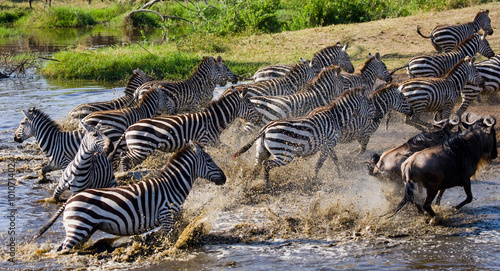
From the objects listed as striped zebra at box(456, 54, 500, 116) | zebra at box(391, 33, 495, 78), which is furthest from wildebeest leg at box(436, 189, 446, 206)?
zebra at box(391, 33, 495, 78)

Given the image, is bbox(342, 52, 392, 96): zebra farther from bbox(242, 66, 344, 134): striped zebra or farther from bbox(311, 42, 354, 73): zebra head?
bbox(242, 66, 344, 134): striped zebra

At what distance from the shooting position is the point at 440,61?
1149cm

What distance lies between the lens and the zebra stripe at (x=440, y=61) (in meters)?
11.3

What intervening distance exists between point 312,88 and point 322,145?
234 centimetres

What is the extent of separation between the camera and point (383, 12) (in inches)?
883

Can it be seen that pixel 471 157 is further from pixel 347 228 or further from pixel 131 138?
pixel 131 138

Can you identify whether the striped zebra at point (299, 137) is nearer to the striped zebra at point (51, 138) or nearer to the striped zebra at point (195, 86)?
the striped zebra at point (51, 138)

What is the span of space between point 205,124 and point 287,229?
2.44 metres

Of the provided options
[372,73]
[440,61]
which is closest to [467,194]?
[372,73]

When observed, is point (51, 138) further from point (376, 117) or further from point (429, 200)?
point (429, 200)

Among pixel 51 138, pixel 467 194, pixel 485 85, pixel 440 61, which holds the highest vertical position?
pixel 440 61

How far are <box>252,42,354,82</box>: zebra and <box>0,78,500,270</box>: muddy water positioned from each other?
364cm

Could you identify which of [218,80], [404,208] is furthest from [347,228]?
[218,80]

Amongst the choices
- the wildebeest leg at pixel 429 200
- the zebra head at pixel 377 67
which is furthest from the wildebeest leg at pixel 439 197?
the zebra head at pixel 377 67
